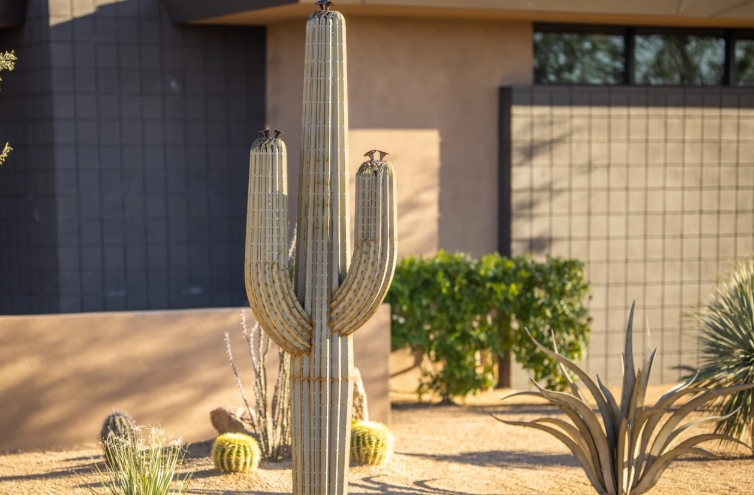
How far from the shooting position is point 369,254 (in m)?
5.71

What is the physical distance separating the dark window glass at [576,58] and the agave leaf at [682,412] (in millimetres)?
5681

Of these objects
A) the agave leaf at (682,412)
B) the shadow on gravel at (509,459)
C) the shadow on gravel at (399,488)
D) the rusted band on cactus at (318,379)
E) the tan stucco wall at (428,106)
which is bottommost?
the shadow on gravel at (509,459)

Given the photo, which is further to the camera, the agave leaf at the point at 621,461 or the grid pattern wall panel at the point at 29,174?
the grid pattern wall panel at the point at 29,174

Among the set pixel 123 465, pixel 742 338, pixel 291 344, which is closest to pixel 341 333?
pixel 291 344

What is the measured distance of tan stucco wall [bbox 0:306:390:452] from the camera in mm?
8250

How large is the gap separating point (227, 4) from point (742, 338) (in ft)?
19.5

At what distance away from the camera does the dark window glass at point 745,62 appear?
12.1 metres

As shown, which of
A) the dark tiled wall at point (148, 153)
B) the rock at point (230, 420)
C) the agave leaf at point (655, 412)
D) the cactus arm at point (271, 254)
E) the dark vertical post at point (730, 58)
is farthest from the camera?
the dark vertical post at point (730, 58)

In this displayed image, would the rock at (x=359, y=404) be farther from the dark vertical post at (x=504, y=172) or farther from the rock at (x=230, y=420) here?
the dark vertical post at (x=504, y=172)

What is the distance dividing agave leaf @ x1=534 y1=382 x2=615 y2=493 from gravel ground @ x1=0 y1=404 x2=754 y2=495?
30.2 inches

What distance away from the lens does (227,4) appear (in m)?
10.2

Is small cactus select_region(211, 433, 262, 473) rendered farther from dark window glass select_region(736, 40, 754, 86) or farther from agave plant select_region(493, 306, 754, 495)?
dark window glass select_region(736, 40, 754, 86)

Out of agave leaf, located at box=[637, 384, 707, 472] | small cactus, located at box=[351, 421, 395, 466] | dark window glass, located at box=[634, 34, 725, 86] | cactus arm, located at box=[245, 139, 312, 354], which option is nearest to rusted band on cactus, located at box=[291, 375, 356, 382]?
cactus arm, located at box=[245, 139, 312, 354]

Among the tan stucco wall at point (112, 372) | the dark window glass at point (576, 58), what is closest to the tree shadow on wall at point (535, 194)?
the dark window glass at point (576, 58)
